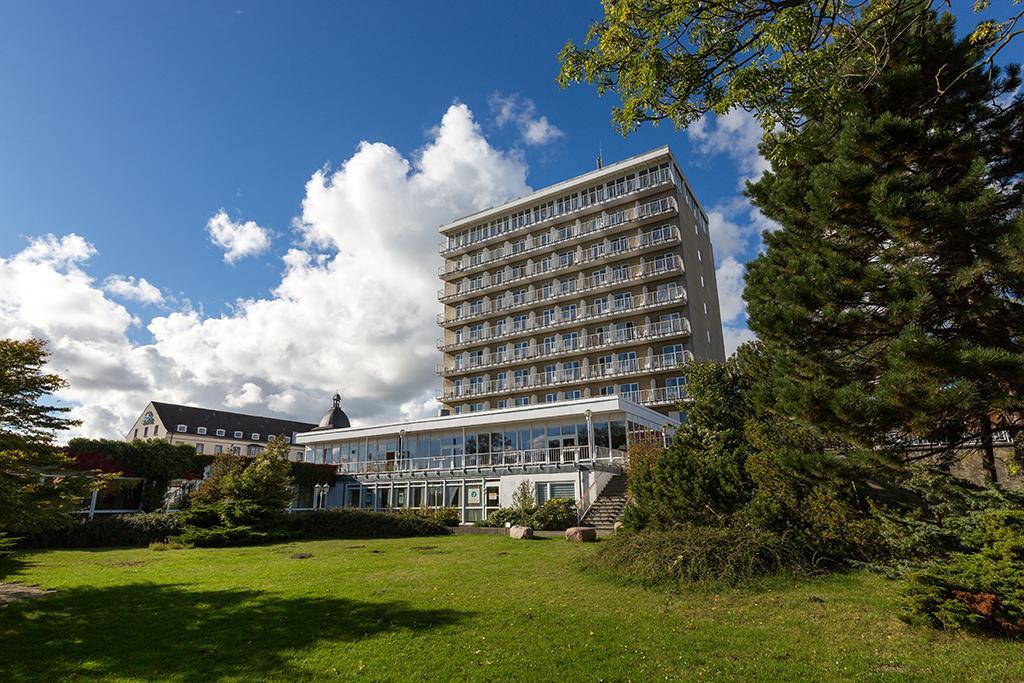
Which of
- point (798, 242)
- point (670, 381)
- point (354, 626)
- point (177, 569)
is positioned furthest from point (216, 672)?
point (670, 381)

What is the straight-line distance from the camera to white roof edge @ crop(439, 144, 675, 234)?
50031 mm

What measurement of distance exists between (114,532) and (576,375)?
3549 centimetres

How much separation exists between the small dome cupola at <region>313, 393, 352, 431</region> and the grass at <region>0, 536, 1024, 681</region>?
43888mm

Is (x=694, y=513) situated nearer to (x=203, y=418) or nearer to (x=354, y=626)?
(x=354, y=626)

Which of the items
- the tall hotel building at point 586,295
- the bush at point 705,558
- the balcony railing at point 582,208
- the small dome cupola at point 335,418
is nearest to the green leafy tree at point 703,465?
the bush at point 705,558

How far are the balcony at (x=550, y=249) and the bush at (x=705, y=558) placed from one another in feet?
127

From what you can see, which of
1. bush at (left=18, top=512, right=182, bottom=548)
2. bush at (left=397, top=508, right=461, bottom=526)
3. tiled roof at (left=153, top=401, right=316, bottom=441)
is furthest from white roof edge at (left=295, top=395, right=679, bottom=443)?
tiled roof at (left=153, top=401, right=316, bottom=441)

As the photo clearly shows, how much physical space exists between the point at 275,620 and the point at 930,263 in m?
12.7

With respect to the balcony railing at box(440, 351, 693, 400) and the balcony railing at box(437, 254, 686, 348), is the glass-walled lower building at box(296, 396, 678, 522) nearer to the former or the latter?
the balcony railing at box(440, 351, 693, 400)

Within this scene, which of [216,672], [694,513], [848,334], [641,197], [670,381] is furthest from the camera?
[641,197]

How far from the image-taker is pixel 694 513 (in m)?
14.2

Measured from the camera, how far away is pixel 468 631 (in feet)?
26.3

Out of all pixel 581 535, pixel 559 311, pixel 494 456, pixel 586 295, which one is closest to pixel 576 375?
pixel 559 311

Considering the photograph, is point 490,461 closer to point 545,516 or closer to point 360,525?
point 545,516
